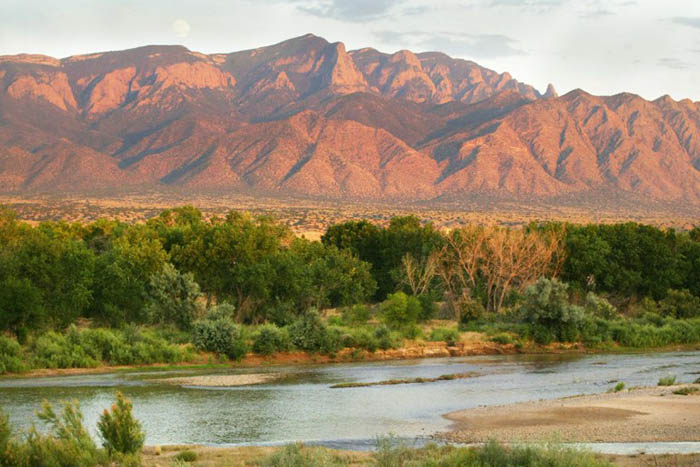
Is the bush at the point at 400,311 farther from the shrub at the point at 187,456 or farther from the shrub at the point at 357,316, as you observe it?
the shrub at the point at 187,456

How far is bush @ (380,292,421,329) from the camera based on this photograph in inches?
2376

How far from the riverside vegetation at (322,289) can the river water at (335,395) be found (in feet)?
11.0

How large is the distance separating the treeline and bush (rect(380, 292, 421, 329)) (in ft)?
0.33

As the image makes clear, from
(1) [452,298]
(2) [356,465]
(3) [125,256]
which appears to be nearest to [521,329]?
(1) [452,298]

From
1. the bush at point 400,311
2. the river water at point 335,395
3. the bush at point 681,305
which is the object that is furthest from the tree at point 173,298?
the bush at point 681,305

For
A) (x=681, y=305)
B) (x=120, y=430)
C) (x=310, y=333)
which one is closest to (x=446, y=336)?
(x=310, y=333)

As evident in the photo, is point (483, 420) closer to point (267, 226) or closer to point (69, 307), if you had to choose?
point (69, 307)

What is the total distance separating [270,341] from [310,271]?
10.9 meters

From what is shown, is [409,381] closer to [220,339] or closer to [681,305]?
[220,339]

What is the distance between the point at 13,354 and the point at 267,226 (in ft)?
75.9

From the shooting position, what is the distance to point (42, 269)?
175 ft

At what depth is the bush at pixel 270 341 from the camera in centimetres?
5312

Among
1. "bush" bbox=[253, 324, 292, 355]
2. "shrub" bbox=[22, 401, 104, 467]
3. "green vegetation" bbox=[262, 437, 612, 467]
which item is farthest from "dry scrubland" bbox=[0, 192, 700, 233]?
"green vegetation" bbox=[262, 437, 612, 467]

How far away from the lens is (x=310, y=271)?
63.1m
